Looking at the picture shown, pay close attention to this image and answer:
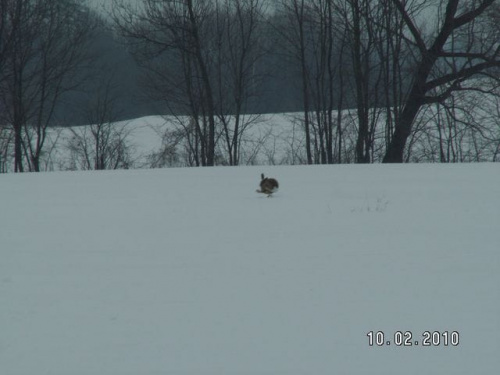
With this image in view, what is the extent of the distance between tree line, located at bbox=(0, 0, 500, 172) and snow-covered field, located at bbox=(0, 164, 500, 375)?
1187cm

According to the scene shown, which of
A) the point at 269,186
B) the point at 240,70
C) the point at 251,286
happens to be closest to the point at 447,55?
the point at 240,70

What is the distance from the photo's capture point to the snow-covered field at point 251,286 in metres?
2.39

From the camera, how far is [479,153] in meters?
18.2

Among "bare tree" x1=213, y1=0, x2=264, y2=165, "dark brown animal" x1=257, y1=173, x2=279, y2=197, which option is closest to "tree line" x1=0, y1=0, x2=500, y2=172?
"bare tree" x1=213, y1=0, x2=264, y2=165

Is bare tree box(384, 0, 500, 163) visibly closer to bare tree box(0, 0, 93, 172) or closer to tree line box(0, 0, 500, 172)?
tree line box(0, 0, 500, 172)

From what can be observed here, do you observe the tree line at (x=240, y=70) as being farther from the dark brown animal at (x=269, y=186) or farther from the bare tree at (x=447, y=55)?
the dark brown animal at (x=269, y=186)

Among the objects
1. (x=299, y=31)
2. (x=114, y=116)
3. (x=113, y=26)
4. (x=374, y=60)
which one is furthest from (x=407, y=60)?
(x=114, y=116)

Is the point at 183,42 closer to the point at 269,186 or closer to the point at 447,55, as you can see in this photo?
the point at 447,55

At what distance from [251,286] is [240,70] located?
1697 cm

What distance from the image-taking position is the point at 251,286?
3164 mm

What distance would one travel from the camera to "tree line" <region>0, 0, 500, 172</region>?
1702 cm

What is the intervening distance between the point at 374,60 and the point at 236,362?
56.7 feet

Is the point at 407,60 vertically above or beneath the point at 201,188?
above

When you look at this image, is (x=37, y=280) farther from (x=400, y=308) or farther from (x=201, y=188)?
(x=201, y=188)
